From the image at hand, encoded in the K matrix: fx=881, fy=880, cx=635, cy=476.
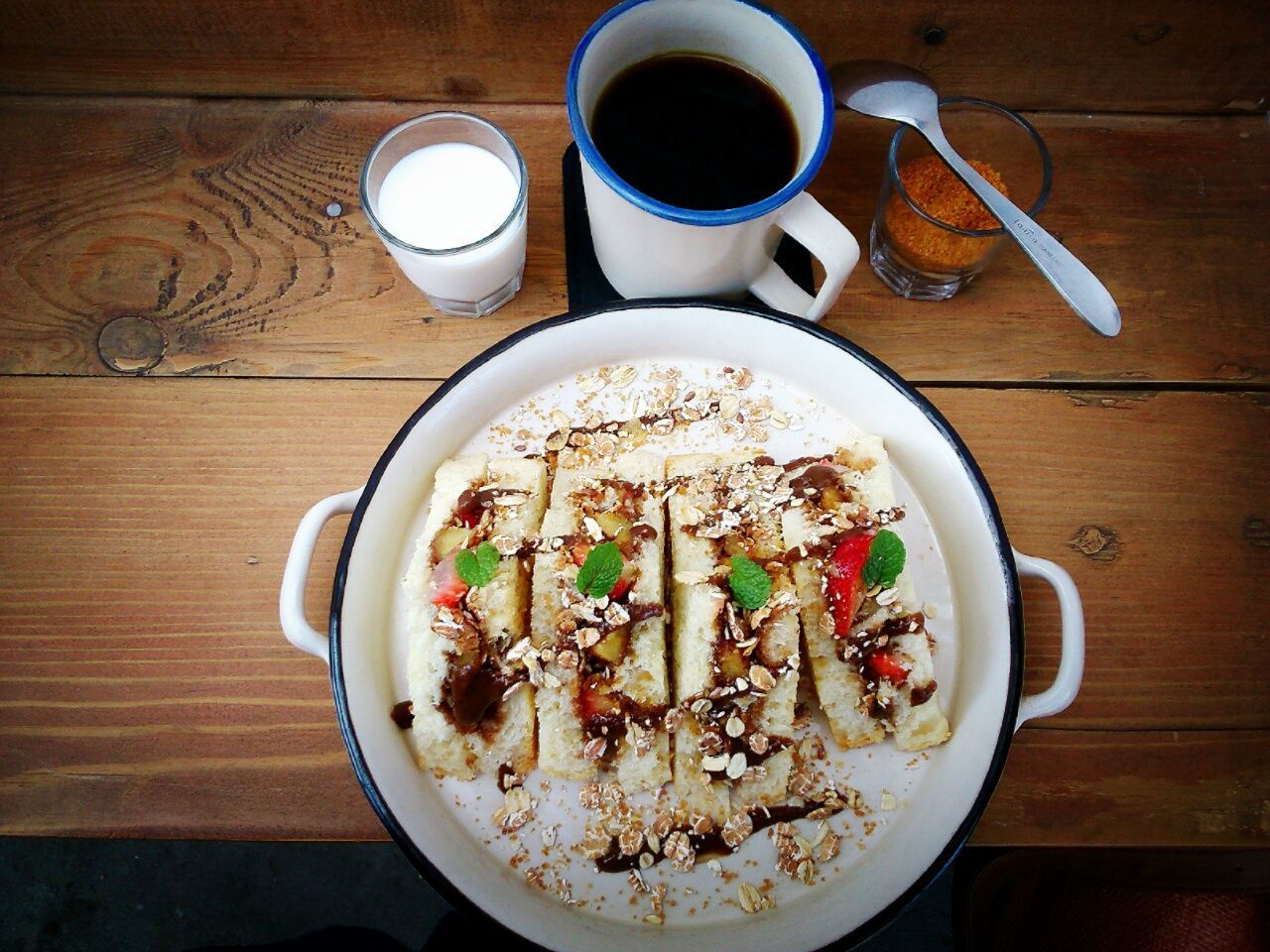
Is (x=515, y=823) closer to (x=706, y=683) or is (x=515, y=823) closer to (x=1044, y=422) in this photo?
(x=706, y=683)

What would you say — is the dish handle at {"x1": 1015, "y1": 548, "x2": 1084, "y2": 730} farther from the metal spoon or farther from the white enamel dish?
the metal spoon

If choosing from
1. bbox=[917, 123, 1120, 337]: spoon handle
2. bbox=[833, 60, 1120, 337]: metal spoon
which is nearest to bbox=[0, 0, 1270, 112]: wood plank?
bbox=[833, 60, 1120, 337]: metal spoon

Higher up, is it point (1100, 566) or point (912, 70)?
point (912, 70)

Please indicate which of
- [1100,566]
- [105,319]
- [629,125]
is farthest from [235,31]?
[1100,566]

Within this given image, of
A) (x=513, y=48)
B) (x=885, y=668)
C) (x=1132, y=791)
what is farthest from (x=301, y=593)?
(x=1132, y=791)

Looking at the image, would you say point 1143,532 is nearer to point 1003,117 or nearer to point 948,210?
point 948,210

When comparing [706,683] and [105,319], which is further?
[105,319]

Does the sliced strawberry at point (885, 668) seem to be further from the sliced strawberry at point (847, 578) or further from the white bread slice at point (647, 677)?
the white bread slice at point (647, 677)
